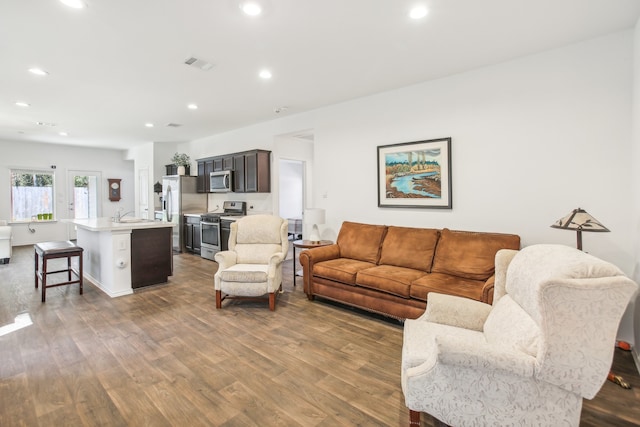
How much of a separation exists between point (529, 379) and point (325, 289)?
245cm

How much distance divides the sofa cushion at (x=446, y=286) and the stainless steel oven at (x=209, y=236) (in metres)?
4.34

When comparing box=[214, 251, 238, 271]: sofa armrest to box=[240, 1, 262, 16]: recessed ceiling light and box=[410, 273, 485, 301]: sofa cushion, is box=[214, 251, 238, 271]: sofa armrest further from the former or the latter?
box=[240, 1, 262, 16]: recessed ceiling light

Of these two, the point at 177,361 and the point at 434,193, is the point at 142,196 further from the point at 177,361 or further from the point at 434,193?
the point at 434,193

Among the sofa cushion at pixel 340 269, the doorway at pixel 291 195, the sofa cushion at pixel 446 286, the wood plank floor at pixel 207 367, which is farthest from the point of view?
the doorway at pixel 291 195

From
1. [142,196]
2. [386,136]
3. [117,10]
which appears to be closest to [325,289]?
[386,136]

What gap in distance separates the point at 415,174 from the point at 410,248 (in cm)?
100

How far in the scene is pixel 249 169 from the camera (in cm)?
602

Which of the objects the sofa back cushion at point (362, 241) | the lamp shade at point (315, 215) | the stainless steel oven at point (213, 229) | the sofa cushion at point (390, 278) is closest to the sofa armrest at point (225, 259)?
the lamp shade at point (315, 215)

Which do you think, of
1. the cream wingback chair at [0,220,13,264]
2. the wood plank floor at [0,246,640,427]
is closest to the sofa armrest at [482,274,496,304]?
the wood plank floor at [0,246,640,427]

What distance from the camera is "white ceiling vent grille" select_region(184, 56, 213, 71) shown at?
3266 millimetres

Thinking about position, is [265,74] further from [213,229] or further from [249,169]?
[213,229]

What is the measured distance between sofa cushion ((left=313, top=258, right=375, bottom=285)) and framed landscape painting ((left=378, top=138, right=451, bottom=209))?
1.00 m

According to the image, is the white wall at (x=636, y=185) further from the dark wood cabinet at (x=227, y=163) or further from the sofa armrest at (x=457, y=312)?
the dark wood cabinet at (x=227, y=163)

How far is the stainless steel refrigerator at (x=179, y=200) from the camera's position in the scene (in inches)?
283
